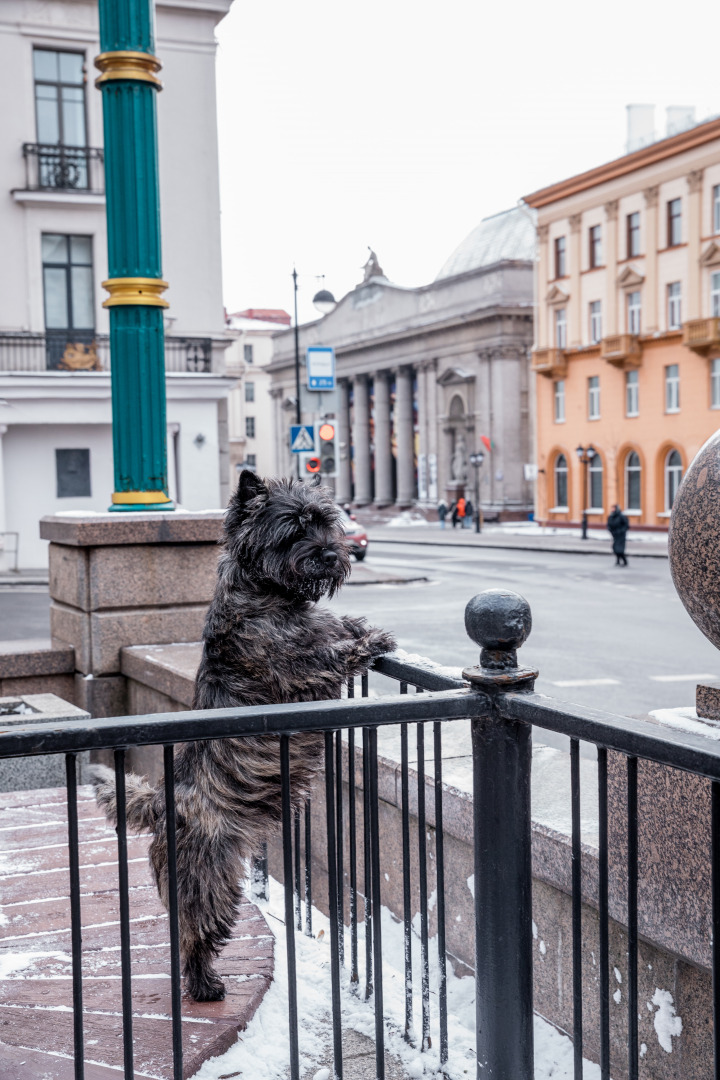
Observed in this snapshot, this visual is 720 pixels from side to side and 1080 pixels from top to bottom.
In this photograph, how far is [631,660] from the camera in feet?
43.1

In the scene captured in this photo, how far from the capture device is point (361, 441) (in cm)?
8194

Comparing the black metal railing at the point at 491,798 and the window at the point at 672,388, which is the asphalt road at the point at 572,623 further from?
the window at the point at 672,388

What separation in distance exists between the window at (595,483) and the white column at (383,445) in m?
26.8

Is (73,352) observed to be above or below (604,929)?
above

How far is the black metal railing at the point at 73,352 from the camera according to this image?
2744 cm

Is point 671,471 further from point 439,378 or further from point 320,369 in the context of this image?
point 320,369

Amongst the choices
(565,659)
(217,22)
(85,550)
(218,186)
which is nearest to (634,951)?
(85,550)

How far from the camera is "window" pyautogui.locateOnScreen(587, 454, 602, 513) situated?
1996 inches

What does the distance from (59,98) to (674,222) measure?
89.1 ft

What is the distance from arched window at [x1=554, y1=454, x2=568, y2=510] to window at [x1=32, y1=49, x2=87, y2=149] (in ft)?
102

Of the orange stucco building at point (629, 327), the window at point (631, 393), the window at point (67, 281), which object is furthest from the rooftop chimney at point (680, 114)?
the window at point (67, 281)

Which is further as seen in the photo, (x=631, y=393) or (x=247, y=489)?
(x=631, y=393)

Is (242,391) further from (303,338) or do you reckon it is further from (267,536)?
Answer: (267,536)

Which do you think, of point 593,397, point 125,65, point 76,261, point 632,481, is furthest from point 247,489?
point 593,397
